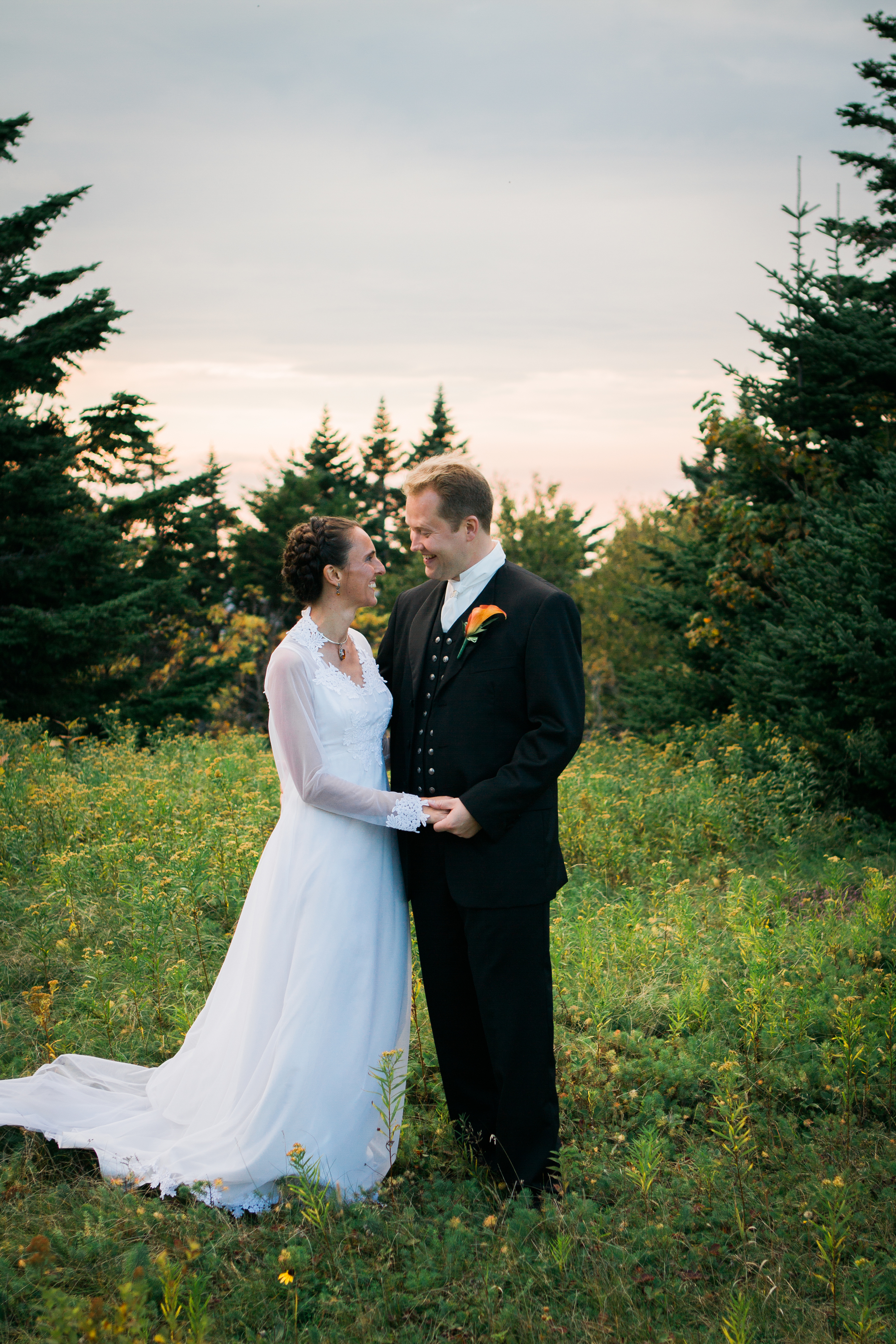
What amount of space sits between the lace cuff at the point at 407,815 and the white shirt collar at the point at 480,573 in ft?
2.57

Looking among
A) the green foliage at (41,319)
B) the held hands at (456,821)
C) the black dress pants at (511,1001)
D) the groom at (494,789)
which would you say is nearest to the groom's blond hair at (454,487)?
the groom at (494,789)

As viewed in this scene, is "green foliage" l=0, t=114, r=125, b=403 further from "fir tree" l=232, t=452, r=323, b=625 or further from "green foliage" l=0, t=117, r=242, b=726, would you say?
"fir tree" l=232, t=452, r=323, b=625

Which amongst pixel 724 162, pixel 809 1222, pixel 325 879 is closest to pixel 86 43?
pixel 724 162

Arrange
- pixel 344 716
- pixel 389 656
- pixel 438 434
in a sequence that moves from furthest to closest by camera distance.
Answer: pixel 438 434 < pixel 389 656 < pixel 344 716

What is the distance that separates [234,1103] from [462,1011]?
874 mm

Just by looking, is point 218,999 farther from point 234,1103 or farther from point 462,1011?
point 462,1011

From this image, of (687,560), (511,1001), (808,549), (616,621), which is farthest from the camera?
(616,621)

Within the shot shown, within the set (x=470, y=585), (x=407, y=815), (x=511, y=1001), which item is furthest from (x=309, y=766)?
(x=511, y=1001)

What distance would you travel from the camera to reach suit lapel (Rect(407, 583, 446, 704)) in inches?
130

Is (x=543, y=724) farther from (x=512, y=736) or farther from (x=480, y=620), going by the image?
A: (x=480, y=620)

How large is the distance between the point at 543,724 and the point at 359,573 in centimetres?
97

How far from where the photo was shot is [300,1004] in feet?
10.2

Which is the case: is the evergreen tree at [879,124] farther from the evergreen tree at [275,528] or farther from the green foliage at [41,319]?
the evergreen tree at [275,528]

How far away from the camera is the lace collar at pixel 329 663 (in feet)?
10.9
